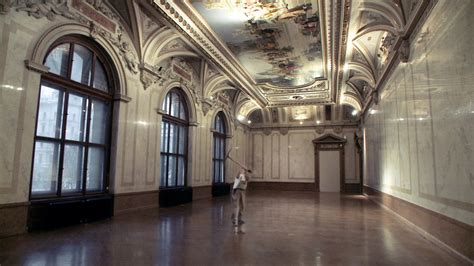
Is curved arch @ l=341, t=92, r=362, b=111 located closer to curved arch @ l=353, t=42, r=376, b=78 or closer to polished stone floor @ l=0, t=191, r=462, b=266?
curved arch @ l=353, t=42, r=376, b=78

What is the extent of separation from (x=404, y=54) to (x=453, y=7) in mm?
2383

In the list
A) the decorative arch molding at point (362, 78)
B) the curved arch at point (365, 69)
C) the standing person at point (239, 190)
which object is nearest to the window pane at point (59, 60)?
the standing person at point (239, 190)

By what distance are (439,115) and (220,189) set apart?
10649 mm

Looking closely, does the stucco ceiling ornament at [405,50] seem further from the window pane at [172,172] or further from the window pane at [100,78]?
the window pane at [172,172]

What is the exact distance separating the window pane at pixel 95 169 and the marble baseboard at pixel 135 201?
0.54 meters

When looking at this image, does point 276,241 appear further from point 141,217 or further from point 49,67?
point 49,67

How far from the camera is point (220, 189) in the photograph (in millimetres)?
14312

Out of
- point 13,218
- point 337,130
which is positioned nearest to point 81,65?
point 13,218

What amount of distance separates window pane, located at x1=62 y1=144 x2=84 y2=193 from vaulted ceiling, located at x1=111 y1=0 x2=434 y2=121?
3.19 metres

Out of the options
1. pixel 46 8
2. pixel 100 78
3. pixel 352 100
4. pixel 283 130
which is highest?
pixel 352 100

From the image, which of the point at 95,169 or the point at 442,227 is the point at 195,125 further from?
the point at 442,227

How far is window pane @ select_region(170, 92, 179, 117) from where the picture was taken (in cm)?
1105

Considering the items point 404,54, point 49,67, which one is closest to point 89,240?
point 49,67

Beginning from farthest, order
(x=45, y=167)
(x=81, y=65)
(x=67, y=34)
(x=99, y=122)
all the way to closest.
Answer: (x=99, y=122), (x=81, y=65), (x=67, y=34), (x=45, y=167)
